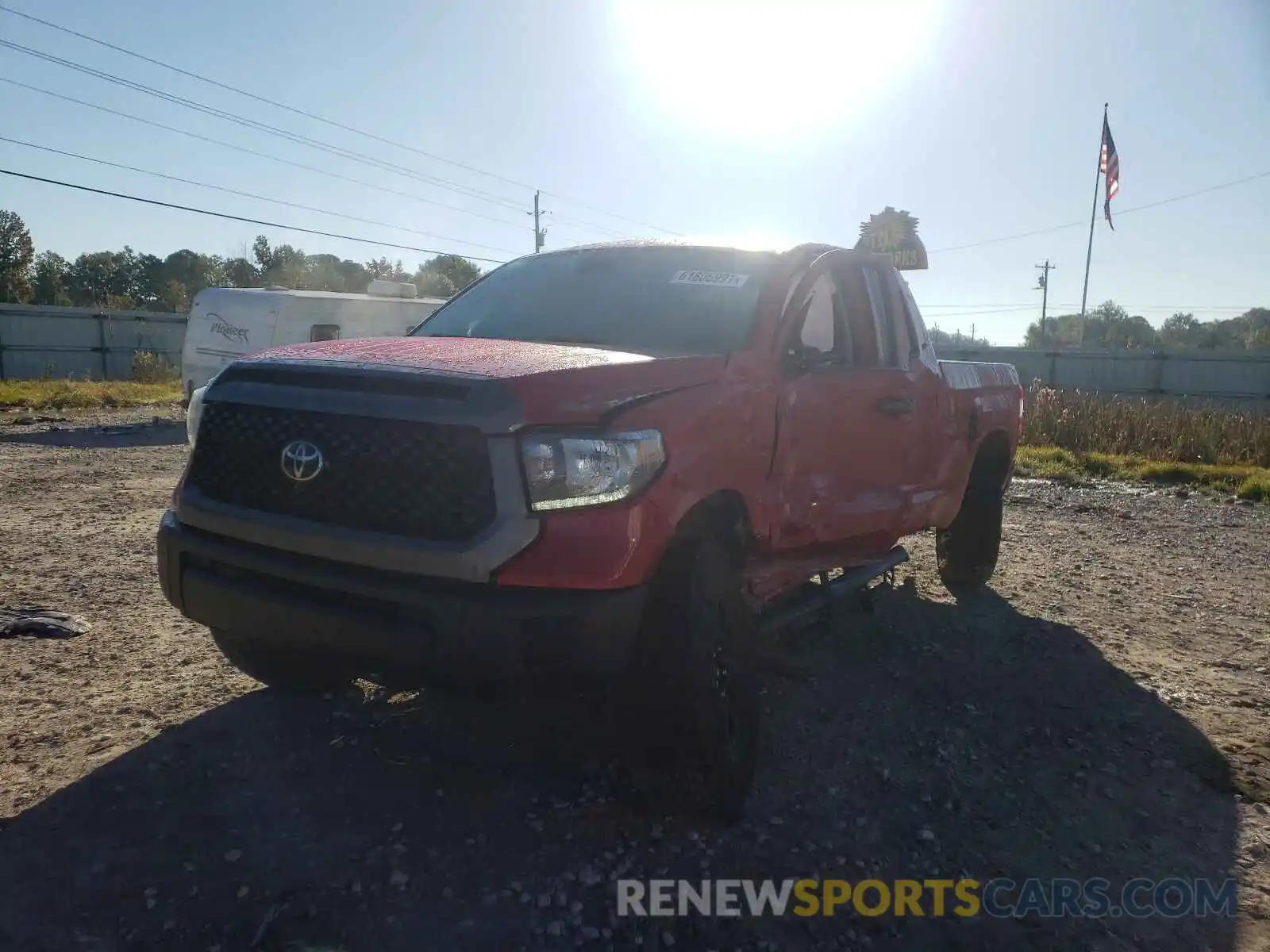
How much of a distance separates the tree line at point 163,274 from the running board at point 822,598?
4446 centimetres

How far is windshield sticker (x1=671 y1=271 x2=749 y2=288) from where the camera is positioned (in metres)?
3.80

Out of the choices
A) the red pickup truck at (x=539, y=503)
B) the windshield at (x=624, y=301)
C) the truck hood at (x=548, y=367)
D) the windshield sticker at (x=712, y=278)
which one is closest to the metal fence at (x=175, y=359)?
the windshield at (x=624, y=301)

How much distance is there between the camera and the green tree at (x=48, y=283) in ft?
189

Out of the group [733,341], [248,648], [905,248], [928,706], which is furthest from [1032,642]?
[905,248]

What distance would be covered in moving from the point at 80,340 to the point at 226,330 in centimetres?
1376

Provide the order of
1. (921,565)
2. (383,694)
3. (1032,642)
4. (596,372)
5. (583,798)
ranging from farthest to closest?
(921,565)
(1032,642)
(383,694)
(583,798)
(596,372)

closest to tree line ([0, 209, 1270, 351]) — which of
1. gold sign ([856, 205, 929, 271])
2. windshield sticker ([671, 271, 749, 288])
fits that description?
gold sign ([856, 205, 929, 271])

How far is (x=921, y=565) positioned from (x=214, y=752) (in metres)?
5.21

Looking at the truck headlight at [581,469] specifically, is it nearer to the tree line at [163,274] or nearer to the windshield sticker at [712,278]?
the windshield sticker at [712,278]

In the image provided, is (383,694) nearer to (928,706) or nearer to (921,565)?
(928,706)

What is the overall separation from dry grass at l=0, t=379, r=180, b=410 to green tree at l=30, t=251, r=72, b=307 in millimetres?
39215

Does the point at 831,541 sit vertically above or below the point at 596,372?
below

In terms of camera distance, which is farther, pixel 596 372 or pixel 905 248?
pixel 905 248

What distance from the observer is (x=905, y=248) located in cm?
2402
